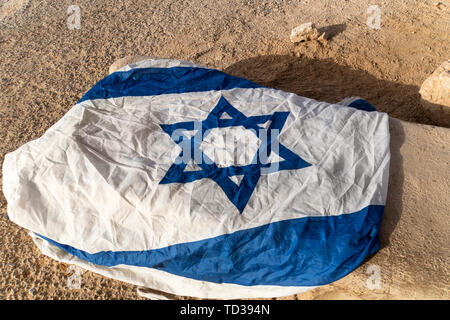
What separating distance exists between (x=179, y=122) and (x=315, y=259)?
99 cm

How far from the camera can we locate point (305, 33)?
2.92 meters

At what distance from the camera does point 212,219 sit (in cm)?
148

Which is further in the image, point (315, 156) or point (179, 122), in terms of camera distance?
point (179, 122)

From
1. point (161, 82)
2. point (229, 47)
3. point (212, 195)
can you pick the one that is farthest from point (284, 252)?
point (229, 47)

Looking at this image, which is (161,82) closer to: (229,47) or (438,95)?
(229,47)

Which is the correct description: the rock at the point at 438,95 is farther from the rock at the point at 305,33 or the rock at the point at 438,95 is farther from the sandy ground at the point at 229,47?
the rock at the point at 305,33

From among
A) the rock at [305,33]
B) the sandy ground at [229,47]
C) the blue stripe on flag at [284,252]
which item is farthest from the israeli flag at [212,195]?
the rock at [305,33]

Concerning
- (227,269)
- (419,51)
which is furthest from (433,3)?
(227,269)

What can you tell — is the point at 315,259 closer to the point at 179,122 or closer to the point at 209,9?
the point at 179,122

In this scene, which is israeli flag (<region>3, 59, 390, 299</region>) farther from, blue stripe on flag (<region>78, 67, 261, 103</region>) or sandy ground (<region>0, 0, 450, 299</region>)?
sandy ground (<region>0, 0, 450, 299</region>)

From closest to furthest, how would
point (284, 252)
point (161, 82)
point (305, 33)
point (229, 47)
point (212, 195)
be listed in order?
point (284, 252) < point (212, 195) < point (161, 82) < point (305, 33) < point (229, 47)

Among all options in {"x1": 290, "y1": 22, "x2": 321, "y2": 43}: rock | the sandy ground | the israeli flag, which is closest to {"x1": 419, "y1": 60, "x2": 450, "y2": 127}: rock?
the sandy ground

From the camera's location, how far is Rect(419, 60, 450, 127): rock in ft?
6.85

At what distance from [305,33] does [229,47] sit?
2.16ft
